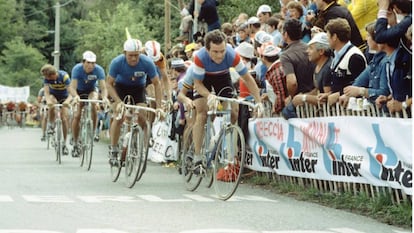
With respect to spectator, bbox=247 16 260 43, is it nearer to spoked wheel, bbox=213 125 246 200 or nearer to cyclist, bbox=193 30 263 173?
cyclist, bbox=193 30 263 173

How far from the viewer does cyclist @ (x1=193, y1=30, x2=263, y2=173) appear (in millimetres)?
13945

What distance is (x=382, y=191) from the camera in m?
11.9

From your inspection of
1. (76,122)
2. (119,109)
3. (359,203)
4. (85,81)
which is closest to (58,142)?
(76,122)

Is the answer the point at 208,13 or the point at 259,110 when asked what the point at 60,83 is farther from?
the point at 259,110

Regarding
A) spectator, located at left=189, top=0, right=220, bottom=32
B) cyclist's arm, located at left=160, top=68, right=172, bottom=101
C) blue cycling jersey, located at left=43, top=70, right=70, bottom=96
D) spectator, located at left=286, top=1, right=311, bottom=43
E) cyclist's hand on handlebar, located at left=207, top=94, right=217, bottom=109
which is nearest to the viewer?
cyclist's hand on handlebar, located at left=207, top=94, right=217, bottom=109

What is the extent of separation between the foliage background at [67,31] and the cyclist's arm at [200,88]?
46497 mm

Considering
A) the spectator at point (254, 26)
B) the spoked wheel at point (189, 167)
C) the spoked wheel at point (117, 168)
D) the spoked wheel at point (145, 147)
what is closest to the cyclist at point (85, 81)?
the spectator at point (254, 26)

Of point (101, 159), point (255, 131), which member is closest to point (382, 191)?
point (255, 131)

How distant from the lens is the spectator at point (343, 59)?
13.1 metres

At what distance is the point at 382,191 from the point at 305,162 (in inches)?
82.2

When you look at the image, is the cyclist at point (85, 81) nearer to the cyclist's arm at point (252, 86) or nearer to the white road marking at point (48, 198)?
the cyclist's arm at point (252, 86)

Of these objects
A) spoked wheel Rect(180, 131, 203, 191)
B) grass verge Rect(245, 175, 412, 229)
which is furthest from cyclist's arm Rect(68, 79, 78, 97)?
grass verge Rect(245, 175, 412, 229)

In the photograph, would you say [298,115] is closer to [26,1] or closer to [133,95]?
[133,95]

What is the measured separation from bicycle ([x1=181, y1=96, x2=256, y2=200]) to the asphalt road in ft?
0.60
